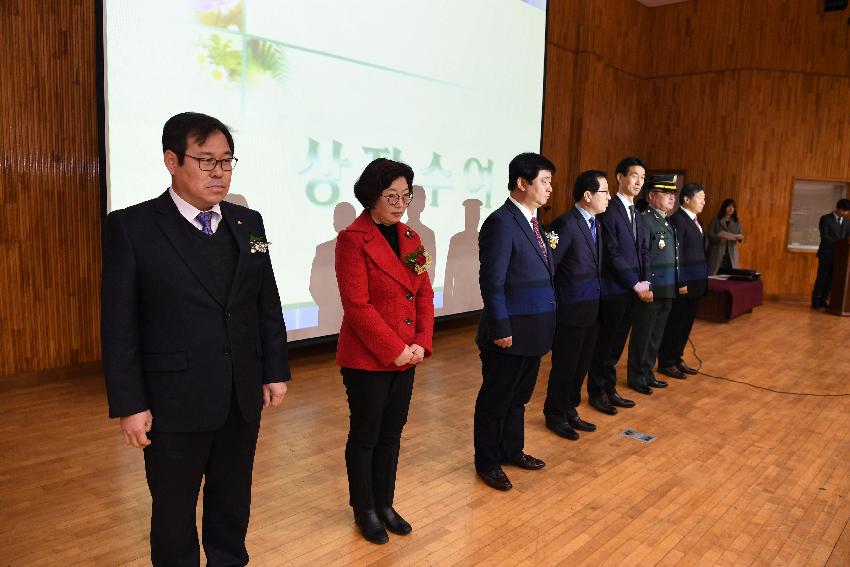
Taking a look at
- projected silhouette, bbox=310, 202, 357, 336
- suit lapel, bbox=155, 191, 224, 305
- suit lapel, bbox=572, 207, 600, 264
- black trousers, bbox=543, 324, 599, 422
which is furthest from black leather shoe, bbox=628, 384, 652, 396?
suit lapel, bbox=155, 191, 224, 305

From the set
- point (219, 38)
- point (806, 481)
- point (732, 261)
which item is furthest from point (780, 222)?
point (219, 38)

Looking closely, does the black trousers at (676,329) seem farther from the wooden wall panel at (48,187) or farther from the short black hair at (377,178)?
the wooden wall panel at (48,187)

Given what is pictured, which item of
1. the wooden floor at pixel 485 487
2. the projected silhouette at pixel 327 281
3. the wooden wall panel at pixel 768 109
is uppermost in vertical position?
the wooden wall panel at pixel 768 109

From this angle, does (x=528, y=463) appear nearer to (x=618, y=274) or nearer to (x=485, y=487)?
(x=485, y=487)

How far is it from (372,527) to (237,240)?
4.42ft

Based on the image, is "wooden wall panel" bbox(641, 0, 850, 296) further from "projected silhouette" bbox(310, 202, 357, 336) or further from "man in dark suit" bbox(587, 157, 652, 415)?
"projected silhouette" bbox(310, 202, 357, 336)

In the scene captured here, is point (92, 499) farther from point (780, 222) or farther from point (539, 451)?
point (780, 222)

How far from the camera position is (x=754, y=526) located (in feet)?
8.88

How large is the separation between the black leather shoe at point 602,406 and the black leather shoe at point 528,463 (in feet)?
3.49

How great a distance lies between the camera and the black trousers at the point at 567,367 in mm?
3494

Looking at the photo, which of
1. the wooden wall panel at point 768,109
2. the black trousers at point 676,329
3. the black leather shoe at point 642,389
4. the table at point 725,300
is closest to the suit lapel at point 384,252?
the black leather shoe at point 642,389

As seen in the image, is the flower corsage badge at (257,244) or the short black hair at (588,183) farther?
the short black hair at (588,183)

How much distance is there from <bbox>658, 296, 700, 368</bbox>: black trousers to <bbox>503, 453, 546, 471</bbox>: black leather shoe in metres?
2.39

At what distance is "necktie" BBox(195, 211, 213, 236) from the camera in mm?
1698
